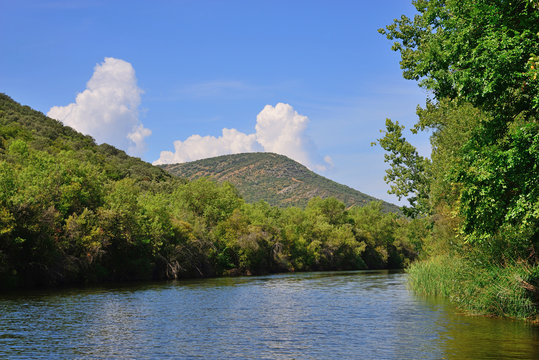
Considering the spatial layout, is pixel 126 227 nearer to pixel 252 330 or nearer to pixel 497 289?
pixel 252 330

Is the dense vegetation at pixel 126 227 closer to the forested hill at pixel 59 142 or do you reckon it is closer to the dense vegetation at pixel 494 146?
the forested hill at pixel 59 142

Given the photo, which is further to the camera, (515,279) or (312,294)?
(312,294)

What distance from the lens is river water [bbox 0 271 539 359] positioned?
19.9 meters

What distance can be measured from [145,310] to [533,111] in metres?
25.7

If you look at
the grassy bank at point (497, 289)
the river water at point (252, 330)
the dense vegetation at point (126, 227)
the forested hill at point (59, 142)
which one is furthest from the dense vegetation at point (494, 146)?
the forested hill at point (59, 142)

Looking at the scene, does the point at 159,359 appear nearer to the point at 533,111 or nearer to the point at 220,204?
the point at 533,111

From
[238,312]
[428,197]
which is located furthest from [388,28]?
[238,312]

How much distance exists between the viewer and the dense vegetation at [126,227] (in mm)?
48938

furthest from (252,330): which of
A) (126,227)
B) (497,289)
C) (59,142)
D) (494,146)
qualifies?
(59,142)

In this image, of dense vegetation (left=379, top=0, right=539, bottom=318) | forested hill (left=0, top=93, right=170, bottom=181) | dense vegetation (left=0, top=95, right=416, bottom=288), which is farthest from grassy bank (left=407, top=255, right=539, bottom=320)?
forested hill (left=0, top=93, right=170, bottom=181)

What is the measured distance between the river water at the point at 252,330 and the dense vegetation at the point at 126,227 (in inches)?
358

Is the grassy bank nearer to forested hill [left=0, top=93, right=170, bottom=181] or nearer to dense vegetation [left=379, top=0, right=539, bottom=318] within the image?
dense vegetation [left=379, top=0, right=539, bottom=318]

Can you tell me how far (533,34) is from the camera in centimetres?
1762

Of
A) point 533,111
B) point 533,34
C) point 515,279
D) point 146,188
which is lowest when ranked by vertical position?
point 515,279
